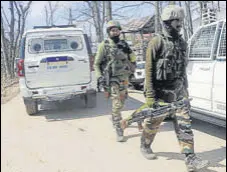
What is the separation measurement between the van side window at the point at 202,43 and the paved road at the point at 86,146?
52.3 inches

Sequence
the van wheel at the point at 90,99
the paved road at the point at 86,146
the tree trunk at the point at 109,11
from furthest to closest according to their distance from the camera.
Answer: the tree trunk at the point at 109,11 < the van wheel at the point at 90,99 < the paved road at the point at 86,146

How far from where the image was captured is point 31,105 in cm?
773

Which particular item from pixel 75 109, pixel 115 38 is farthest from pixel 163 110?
pixel 75 109

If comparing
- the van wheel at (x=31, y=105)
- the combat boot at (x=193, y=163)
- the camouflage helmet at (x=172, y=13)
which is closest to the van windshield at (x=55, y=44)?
the van wheel at (x=31, y=105)

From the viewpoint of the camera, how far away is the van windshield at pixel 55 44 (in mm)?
7508

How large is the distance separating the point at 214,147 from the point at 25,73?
4.21m

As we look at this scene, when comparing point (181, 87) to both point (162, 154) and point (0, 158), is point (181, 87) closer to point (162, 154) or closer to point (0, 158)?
point (162, 154)

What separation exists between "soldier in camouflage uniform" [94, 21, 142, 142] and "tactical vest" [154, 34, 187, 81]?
146 cm

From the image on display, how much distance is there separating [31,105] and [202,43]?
4.10 m

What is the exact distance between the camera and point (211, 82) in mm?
5133

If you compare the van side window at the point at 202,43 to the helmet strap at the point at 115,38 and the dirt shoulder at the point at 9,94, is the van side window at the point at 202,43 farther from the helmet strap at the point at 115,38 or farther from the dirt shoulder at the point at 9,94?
the dirt shoulder at the point at 9,94

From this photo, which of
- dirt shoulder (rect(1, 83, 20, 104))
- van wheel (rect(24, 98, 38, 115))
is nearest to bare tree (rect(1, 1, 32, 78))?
dirt shoulder (rect(1, 83, 20, 104))

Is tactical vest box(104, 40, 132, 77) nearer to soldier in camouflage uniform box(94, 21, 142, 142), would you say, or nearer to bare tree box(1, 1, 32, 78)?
soldier in camouflage uniform box(94, 21, 142, 142)

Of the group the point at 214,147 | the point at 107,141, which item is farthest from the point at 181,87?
the point at 107,141
